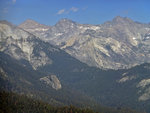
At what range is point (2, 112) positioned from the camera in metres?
183
